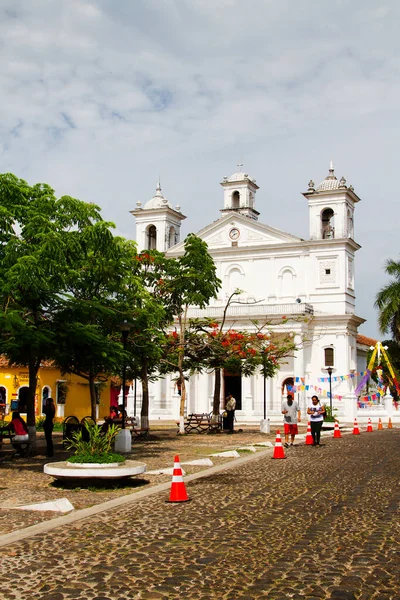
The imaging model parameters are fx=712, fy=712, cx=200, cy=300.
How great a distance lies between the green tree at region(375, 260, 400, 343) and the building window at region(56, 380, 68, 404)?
70.7 ft

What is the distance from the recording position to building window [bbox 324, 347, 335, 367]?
50547 millimetres

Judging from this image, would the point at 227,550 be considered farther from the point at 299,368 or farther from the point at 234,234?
the point at 234,234

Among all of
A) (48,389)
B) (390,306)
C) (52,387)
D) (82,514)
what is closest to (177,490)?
(82,514)

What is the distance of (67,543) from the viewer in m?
7.60

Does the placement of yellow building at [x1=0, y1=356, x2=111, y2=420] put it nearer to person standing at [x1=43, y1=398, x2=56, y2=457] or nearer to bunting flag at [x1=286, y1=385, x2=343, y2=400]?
bunting flag at [x1=286, y1=385, x2=343, y2=400]

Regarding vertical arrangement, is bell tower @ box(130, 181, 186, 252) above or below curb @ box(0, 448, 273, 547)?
above

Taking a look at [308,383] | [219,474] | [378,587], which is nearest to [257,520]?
[378,587]

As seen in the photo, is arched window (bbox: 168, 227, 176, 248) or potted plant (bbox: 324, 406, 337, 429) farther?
arched window (bbox: 168, 227, 176, 248)

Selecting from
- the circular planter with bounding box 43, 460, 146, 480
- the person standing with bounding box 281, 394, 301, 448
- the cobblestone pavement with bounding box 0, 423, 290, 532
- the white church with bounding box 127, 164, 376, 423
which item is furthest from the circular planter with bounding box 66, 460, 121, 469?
the white church with bounding box 127, 164, 376, 423

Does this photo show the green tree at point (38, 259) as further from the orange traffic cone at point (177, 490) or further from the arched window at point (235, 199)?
the arched window at point (235, 199)

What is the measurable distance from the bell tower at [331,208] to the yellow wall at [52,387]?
2184 centimetres

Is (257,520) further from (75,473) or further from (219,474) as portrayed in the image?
(219,474)

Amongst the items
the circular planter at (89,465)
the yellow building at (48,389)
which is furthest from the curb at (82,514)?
the yellow building at (48,389)

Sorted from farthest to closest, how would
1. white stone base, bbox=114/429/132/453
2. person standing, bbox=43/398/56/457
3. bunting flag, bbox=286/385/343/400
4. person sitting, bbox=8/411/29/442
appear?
bunting flag, bbox=286/385/343/400 → white stone base, bbox=114/429/132/453 → person sitting, bbox=8/411/29/442 → person standing, bbox=43/398/56/457
